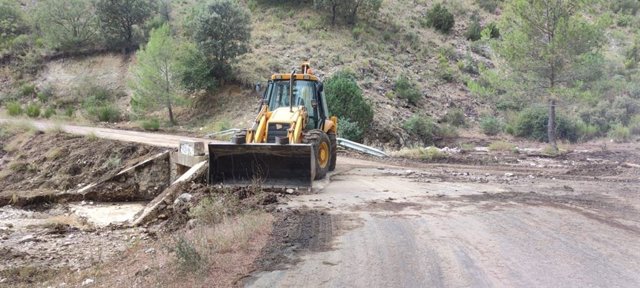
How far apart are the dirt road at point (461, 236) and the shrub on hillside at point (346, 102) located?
1396 centimetres

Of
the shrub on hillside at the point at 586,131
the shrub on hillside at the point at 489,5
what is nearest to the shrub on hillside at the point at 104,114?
the shrub on hillside at the point at 586,131

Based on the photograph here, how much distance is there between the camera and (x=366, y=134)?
2956cm

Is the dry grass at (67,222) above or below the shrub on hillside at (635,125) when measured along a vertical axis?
below

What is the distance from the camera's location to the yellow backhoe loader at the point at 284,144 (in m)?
12.7

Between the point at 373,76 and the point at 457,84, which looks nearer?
the point at 373,76

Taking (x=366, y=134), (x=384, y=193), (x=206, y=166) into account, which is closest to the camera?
(x=384, y=193)

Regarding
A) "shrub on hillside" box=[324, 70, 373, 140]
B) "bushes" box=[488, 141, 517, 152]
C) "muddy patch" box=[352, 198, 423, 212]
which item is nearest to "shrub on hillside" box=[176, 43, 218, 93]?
"shrub on hillside" box=[324, 70, 373, 140]

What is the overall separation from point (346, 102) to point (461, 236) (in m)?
20.8

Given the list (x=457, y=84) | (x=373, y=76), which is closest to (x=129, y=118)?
(x=373, y=76)

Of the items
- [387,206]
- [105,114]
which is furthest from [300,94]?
[105,114]

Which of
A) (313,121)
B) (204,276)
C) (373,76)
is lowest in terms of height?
(204,276)

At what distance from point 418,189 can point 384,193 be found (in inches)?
43.3

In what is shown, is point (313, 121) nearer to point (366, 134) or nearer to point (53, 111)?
point (366, 134)

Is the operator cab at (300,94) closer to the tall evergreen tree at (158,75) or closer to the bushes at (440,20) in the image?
the tall evergreen tree at (158,75)
